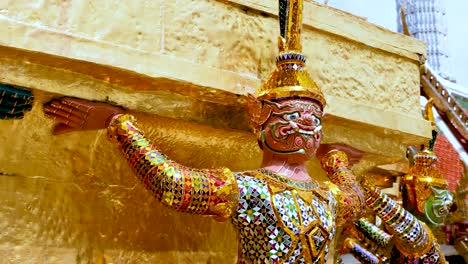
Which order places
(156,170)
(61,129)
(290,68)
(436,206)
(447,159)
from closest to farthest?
1. (156,170)
2. (61,129)
3. (290,68)
4. (436,206)
5. (447,159)

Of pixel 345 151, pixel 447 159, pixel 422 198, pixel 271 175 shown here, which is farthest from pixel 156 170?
pixel 447 159

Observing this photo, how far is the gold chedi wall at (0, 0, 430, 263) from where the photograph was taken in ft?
5.25

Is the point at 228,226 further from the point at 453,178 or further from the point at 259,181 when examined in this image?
the point at 453,178

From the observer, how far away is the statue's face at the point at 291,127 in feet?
5.78

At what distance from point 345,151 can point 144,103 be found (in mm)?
847

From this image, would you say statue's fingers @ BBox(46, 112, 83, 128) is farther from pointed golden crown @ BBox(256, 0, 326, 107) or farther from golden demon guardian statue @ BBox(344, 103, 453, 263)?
golden demon guardian statue @ BBox(344, 103, 453, 263)

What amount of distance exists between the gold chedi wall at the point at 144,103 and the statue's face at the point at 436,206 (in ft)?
1.80

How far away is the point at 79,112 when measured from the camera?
1631 mm

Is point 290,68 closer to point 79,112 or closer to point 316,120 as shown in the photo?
point 316,120

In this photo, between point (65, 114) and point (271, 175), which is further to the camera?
point (271, 175)

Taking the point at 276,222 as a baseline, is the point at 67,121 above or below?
above

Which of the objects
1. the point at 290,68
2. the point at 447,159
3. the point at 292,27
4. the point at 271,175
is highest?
the point at 447,159

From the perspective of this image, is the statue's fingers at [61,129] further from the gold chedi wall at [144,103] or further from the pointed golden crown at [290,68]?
the pointed golden crown at [290,68]

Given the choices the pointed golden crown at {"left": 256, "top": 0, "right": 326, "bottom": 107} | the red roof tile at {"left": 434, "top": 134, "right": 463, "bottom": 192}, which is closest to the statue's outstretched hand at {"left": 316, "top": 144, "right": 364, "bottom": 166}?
the pointed golden crown at {"left": 256, "top": 0, "right": 326, "bottom": 107}
